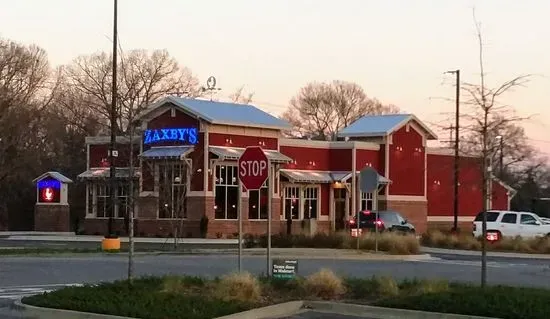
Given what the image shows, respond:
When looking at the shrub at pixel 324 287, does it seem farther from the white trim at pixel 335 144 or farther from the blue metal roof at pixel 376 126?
the blue metal roof at pixel 376 126

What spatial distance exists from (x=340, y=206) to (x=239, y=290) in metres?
43.4

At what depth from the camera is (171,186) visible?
4831 centimetres

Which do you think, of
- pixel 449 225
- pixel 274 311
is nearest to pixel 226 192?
pixel 449 225

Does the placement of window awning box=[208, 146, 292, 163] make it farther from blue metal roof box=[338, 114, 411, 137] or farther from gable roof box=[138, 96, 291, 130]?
blue metal roof box=[338, 114, 411, 137]

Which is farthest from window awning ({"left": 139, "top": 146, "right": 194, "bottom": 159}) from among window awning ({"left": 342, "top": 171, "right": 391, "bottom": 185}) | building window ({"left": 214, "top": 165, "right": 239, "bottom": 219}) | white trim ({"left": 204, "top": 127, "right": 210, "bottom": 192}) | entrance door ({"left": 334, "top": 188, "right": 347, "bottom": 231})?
entrance door ({"left": 334, "top": 188, "right": 347, "bottom": 231})

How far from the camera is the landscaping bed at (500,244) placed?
39.1 meters

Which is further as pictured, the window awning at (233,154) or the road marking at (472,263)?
the window awning at (233,154)

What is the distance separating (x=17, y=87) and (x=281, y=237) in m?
31.5

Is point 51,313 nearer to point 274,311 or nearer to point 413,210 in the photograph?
point 274,311

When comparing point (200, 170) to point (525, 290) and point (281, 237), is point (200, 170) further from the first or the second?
point (525, 290)

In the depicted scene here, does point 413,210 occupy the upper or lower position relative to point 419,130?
lower

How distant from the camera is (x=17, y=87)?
62.5 metres

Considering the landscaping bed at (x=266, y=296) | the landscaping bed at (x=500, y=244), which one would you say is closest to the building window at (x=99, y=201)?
the landscaping bed at (x=500, y=244)

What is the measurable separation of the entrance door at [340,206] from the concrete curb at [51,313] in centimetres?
4366
